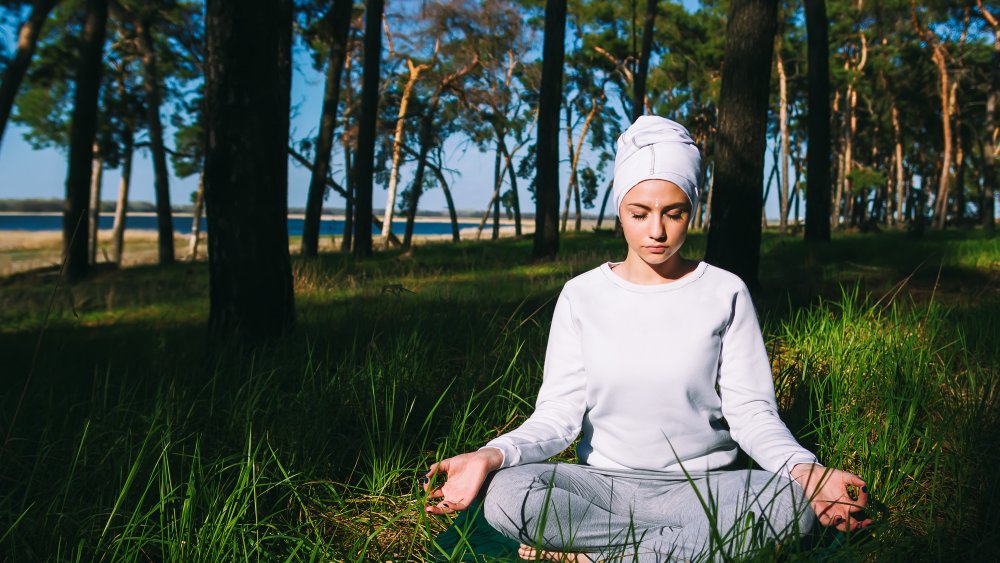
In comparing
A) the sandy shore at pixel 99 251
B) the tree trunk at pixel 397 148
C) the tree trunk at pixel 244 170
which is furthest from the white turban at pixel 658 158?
the tree trunk at pixel 397 148

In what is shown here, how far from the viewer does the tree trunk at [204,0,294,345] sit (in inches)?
174

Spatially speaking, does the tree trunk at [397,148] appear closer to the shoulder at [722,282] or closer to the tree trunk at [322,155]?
the tree trunk at [322,155]

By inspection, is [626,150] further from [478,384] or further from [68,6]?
[68,6]

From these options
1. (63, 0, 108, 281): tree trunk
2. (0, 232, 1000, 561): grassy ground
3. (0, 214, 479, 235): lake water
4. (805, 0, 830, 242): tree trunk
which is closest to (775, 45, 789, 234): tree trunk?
(805, 0, 830, 242): tree trunk

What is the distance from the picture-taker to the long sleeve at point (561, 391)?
2.38 metres

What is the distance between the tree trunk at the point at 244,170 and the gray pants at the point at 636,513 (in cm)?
269

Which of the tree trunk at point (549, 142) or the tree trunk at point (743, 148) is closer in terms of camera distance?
the tree trunk at point (743, 148)

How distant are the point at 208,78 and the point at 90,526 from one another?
119 inches

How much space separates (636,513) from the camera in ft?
7.44

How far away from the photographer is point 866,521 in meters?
1.87

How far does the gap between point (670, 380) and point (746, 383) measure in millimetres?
234

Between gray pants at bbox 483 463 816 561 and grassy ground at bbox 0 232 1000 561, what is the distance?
145 mm

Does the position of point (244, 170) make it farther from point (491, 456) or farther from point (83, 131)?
point (83, 131)

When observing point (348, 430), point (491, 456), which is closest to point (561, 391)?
point (491, 456)
